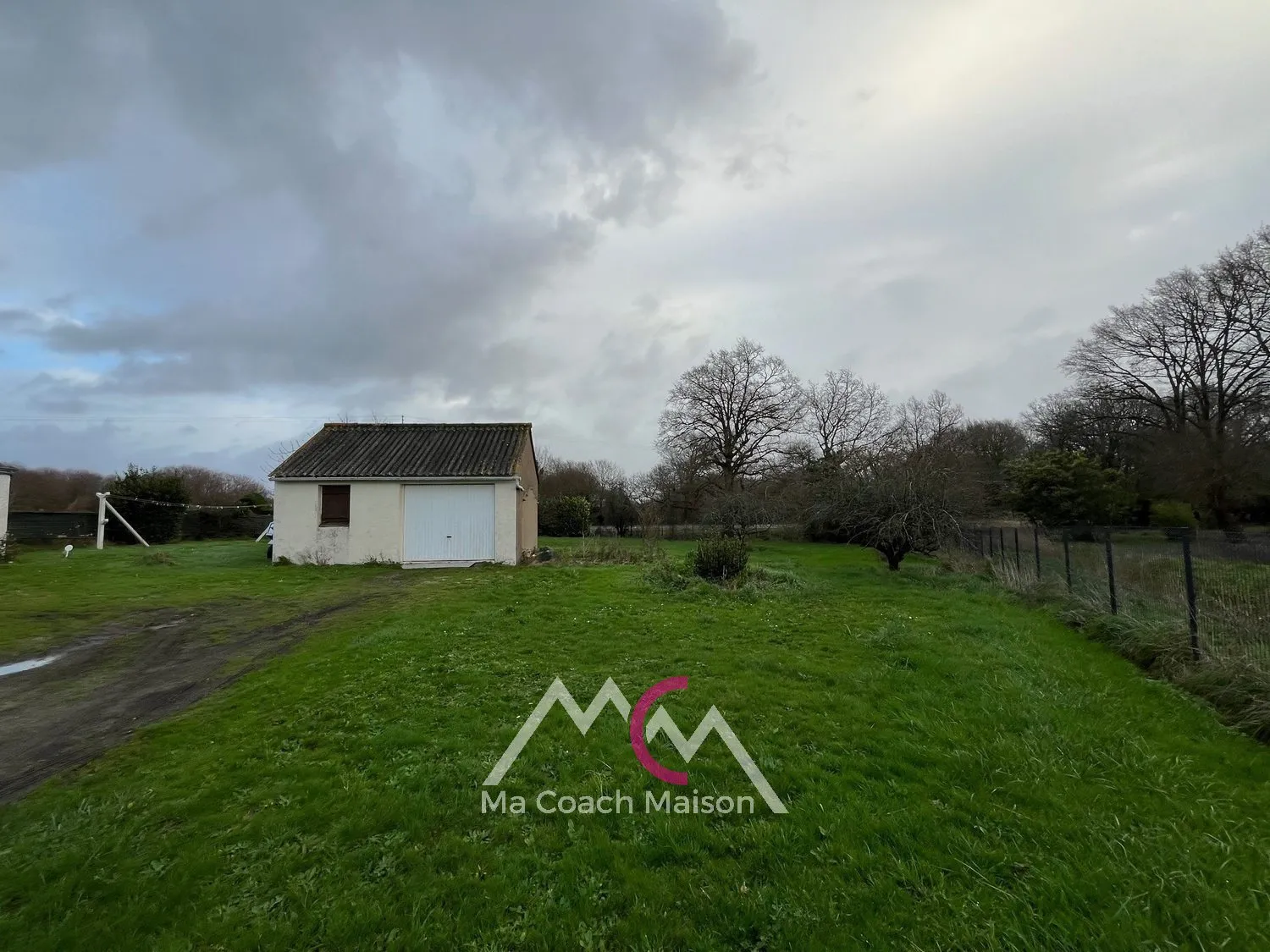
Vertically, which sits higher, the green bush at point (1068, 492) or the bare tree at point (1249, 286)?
the bare tree at point (1249, 286)

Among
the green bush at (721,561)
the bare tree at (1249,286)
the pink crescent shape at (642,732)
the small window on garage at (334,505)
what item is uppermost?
the bare tree at (1249,286)

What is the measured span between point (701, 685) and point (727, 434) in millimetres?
29900

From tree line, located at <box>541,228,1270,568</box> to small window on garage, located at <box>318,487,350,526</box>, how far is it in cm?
1273

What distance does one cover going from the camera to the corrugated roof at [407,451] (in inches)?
653

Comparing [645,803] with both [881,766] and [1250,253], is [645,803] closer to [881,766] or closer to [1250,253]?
[881,766]

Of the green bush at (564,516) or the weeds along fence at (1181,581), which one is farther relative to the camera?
the green bush at (564,516)

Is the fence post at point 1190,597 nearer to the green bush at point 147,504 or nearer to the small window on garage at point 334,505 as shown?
the small window on garage at point 334,505

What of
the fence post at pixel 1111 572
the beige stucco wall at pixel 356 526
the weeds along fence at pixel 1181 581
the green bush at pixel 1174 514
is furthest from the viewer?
the green bush at pixel 1174 514

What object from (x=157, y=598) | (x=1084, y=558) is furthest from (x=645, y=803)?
(x=157, y=598)

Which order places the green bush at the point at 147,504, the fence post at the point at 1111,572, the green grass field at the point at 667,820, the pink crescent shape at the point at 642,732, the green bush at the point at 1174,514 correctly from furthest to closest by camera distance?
the green bush at the point at 1174,514 → the green bush at the point at 147,504 → the fence post at the point at 1111,572 → the pink crescent shape at the point at 642,732 → the green grass field at the point at 667,820

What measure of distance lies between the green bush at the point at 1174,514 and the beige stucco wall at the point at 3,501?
146 ft

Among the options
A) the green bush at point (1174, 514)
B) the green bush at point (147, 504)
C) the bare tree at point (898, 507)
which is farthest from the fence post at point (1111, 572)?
the green bush at point (147, 504)

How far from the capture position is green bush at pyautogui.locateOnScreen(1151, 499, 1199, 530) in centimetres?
2538

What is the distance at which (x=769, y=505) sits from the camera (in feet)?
73.3
